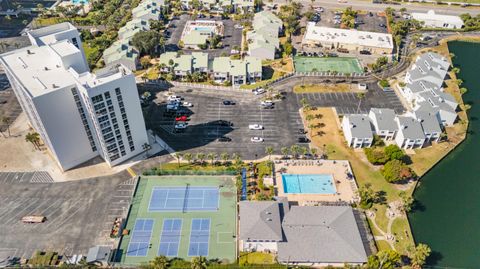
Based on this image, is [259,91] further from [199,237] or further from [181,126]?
[199,237]

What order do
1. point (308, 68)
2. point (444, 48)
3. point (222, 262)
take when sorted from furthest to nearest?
point (444, 48) < point (308, 68) < point (222, 262)

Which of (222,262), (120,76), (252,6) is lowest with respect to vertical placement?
(222,262)

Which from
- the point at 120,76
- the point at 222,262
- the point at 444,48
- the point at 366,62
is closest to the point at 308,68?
the point at 366,62

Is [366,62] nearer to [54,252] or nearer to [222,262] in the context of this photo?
[222,262]

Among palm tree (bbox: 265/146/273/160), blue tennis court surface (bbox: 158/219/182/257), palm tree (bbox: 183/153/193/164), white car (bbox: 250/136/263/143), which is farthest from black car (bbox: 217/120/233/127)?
blue tennis court surface (bbox: 158/219/182/257)

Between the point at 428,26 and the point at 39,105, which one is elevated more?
the point at 39,105

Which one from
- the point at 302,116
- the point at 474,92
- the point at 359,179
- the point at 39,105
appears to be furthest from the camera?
the point at 474,92

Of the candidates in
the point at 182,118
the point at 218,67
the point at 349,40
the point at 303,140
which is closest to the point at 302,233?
the point at 303,140

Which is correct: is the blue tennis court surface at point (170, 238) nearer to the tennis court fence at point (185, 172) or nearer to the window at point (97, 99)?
the tennis court fence at point (185, 172)
